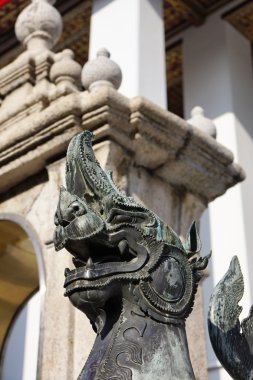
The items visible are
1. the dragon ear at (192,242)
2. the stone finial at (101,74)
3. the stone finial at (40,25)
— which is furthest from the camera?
the stone finial at (40,25)

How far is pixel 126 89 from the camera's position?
5145 mm

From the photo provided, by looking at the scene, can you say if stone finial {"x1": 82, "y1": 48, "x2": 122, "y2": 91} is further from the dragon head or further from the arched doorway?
the dragon head

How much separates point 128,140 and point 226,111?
2.95 meters

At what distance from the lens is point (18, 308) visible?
Answer: 6051 mm

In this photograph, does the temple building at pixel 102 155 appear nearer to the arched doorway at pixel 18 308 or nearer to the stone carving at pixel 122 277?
the arched doorway at pixel 18 308

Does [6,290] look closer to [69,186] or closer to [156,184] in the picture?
[156,184]

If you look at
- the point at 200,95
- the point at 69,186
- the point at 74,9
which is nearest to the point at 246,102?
the point at 200,95

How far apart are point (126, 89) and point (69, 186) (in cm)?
347

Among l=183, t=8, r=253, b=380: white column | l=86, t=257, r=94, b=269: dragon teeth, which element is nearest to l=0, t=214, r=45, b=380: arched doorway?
l=183, t=8, r=253, b=380: white column

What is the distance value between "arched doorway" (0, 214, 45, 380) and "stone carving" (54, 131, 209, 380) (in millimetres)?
3484

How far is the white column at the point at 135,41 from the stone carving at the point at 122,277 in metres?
3.40

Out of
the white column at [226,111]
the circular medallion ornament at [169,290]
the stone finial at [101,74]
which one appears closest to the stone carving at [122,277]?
the circular medallion ornament at [169,290]

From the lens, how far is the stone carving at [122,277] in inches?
64.3

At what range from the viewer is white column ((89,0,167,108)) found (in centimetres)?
519
